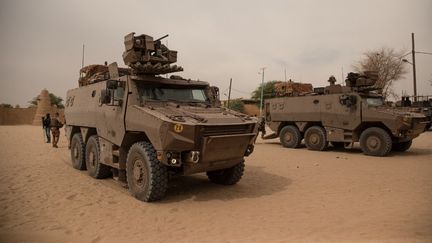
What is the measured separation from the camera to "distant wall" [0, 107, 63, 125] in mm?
40375

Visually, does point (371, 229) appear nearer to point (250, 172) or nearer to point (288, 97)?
point (250, 172)

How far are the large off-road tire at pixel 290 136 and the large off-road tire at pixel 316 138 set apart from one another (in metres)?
0.52

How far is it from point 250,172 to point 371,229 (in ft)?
14.5

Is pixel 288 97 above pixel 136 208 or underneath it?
above

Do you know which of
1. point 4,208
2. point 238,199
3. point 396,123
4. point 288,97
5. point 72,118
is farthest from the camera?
point 288,97

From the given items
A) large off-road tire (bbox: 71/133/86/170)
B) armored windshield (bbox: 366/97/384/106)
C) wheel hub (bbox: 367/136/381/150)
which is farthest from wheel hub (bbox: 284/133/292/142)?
large off-road tire (bbox: 71/133/86/170)

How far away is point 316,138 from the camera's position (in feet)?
43.1

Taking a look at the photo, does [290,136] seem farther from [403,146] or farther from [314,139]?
[403,146]

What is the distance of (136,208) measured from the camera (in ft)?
18.3

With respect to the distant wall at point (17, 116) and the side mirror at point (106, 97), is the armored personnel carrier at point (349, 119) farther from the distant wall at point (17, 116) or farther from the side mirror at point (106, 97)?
the distant wall at point (17, 116)

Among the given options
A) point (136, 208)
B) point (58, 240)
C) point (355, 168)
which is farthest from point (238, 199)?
point (355, 168)

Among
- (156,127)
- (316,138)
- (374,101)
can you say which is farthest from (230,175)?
(374,101)

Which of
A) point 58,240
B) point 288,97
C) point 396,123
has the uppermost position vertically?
point 288,97

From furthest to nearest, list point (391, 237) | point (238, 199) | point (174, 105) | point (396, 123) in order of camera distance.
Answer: point (396, 123) → point (174, 105) → point (238, 199) → point (391, 237)
